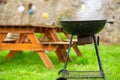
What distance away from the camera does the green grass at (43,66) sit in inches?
234

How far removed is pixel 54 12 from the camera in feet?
37.5

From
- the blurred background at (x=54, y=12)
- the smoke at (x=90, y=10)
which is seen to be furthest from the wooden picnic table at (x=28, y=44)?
the blurred background at (x=54, y=12)

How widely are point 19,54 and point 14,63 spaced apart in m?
0.87

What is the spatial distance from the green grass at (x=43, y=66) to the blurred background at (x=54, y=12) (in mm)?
2002

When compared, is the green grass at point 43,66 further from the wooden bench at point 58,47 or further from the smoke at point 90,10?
the smoke at point 90,10

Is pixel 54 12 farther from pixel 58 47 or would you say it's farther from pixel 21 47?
pixel 21 47

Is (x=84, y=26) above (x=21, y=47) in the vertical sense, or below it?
above

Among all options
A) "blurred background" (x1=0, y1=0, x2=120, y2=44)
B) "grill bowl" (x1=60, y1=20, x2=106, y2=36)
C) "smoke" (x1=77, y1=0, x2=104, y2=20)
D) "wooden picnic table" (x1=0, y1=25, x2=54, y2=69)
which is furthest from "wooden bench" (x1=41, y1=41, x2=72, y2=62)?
"blurred background" (x1=0, y1=0, x2=120, y2=44)

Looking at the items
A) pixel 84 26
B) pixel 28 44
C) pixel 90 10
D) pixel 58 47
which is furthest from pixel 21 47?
pixel 90 10

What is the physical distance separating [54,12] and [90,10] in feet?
8.82

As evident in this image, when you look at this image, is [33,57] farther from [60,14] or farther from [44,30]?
[60,14]

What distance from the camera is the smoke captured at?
825 cm

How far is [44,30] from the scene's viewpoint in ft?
24.5

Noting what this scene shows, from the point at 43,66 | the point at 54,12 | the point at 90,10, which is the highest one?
the point at 90,10
